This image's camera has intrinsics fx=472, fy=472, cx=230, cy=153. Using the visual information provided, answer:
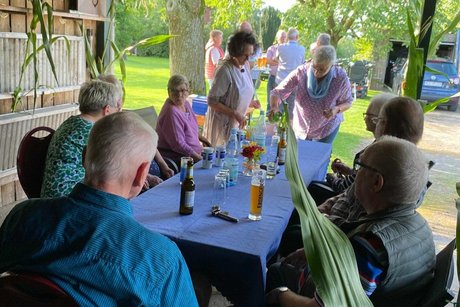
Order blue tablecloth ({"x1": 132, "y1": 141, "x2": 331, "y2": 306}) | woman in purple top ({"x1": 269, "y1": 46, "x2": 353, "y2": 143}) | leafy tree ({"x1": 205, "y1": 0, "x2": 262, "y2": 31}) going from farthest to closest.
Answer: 1. leafy tree ({"x1": 205, "y1": 0, "x2": 262, "y2": 31})
2. woman in purple top ({"x1": 269, "y1": 46, "x2": 353, "y2": 143})
3. blue tablecloth ({"x1": 132, "y1": 141, "x2": 331, "y2": 306})

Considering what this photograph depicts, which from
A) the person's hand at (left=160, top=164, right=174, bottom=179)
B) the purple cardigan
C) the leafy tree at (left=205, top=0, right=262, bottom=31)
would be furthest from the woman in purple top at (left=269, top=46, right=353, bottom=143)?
the leafy tree at (left=205, top=0, right=262, bottom=31)

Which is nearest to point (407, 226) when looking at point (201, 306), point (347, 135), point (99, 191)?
point (201, 306)

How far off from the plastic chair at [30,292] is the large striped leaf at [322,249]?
594mm

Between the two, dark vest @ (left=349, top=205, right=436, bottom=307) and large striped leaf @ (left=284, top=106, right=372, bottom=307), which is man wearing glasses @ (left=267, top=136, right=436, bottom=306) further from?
large striped leaf @ (left=284, top=106, right=372, bottom=307)

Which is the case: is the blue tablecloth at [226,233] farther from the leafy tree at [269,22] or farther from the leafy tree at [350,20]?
the leafy tree at [269,22]

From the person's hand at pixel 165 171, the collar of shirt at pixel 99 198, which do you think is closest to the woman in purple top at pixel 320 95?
the person's hand at pixel 165 171

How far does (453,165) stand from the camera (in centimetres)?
586

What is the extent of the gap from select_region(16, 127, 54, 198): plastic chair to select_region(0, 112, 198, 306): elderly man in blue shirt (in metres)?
1.26

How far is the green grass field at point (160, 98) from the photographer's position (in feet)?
21.7

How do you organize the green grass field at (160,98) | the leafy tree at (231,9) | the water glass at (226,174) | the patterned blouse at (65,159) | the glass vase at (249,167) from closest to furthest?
the patterned blouse at (65,159), the water glass at (226,174), the glass vase at (249,167), the green grass field at (160,98), the leafy tree at (231,9)

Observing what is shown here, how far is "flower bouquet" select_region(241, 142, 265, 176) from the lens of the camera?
8.44 feet

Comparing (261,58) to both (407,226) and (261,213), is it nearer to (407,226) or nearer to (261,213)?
(261,213)

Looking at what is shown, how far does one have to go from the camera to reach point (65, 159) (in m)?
2.24

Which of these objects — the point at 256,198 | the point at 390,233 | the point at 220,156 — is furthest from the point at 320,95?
the point at 390,233
